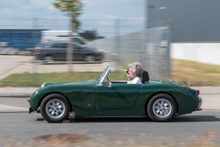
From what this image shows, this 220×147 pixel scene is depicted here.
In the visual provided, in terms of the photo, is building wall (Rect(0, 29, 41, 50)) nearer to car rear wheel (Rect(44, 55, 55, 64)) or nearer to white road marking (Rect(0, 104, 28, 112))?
car rear wheel (Rect(44, 55, 55, 64))

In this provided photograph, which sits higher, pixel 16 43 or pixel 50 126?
pixel 16 43

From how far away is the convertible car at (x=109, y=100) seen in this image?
8.05m

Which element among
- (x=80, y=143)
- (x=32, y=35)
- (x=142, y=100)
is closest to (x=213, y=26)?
(x=32, y=35)

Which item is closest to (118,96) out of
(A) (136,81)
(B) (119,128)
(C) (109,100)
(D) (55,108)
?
(C) (109,100)

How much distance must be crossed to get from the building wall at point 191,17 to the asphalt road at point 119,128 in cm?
2157

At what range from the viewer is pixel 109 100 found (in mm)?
8070

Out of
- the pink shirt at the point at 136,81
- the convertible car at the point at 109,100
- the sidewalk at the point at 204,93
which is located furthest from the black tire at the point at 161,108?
the sidewalk at the point at 204,93

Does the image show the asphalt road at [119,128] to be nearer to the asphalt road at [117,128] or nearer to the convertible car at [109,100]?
the asphalt road at [117,128]

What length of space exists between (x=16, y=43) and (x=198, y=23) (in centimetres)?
2092

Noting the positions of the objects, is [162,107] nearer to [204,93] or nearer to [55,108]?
[55,108]

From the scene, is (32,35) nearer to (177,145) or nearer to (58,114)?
(58,114)

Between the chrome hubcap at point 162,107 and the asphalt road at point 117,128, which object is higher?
the chrome hubcap at point 162,107

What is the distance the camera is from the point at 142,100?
8133mm

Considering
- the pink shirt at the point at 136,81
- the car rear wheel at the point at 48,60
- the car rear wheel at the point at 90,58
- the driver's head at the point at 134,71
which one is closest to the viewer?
the pink shirt at the point at 136,81
